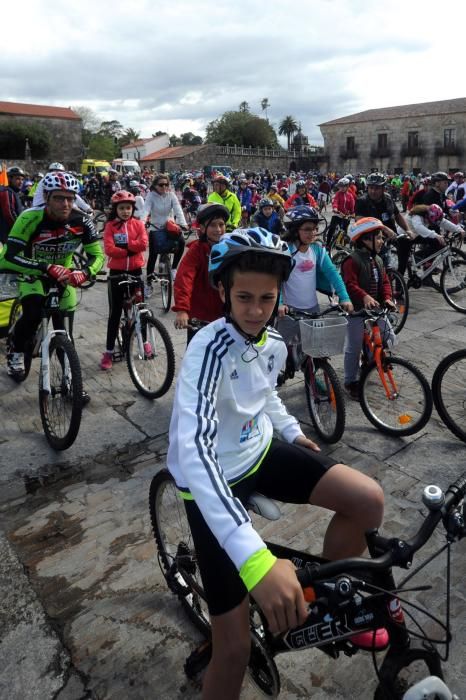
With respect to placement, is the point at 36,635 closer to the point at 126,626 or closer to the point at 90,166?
the point at 126,626

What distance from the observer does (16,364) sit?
17.6 ft

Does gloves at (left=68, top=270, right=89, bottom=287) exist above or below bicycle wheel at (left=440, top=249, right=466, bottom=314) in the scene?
above

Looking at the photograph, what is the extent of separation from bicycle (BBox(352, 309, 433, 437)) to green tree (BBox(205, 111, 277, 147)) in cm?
8571

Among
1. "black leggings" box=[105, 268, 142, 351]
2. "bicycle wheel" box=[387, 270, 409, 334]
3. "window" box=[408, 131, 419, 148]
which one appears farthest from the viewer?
"window" box=[408, 131, 419, 148]

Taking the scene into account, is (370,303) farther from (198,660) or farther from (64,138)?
(64,138)

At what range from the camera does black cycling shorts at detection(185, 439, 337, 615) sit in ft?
5.76

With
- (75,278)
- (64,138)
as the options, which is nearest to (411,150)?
(64,138)

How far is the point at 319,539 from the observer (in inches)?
125

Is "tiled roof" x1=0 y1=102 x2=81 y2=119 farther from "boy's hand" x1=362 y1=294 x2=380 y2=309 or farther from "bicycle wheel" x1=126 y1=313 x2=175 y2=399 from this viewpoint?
"boy's hand" x1=362 y1=294 x2=380 y2=309

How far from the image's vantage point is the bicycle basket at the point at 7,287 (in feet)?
20.3

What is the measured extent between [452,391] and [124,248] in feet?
12.7

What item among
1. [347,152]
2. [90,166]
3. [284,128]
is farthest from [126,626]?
[284,128]

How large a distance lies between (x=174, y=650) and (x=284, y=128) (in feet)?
374

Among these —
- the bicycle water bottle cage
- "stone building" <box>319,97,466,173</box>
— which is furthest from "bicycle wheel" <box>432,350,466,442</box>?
"stone building" <box>319,97,466,173</box>
